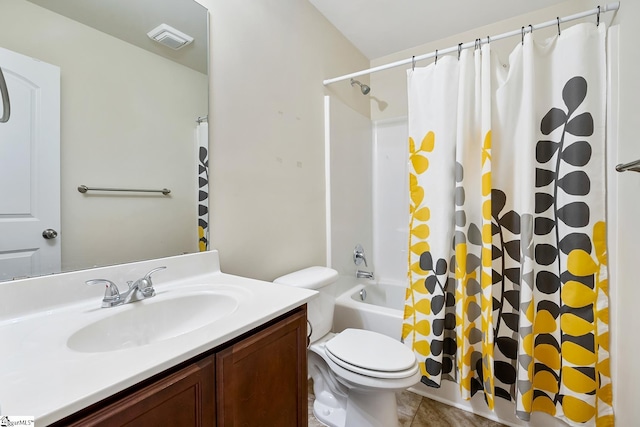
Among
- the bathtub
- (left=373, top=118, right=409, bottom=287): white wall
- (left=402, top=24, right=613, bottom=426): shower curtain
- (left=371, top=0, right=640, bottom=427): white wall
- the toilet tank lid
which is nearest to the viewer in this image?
(left=371, top=0, right=640, bottom=427): white wall

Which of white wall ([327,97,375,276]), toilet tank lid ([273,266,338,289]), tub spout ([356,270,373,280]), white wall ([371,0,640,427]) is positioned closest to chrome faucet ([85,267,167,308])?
toilet tank lid ([273,266,338,289])

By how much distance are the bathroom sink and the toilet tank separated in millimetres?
500

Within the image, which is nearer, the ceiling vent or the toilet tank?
the ceiling vent

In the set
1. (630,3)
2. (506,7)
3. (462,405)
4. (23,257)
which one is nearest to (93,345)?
(23,257)

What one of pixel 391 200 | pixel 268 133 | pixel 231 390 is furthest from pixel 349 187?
pixel 231 390

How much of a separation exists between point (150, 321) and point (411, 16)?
94.1 inches

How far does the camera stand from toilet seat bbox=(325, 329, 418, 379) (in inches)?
46.5

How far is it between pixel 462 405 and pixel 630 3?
205 centimetres

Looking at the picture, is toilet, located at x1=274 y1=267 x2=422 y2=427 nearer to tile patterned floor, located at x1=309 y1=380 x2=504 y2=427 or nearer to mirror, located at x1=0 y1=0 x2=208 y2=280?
tile patterned floor, located at x1=309 y1=380 x2=504 y2=427

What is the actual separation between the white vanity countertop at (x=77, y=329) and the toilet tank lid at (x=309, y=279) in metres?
0.35

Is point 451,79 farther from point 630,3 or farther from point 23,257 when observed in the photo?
point 23,257

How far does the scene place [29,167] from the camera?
82 cm

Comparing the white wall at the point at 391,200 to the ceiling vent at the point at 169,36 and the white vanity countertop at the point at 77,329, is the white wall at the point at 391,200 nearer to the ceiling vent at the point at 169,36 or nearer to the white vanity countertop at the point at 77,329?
the white vanity countertop at the point at 77,329

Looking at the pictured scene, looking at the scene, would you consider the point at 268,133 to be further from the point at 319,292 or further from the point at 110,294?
the point at 110,294
